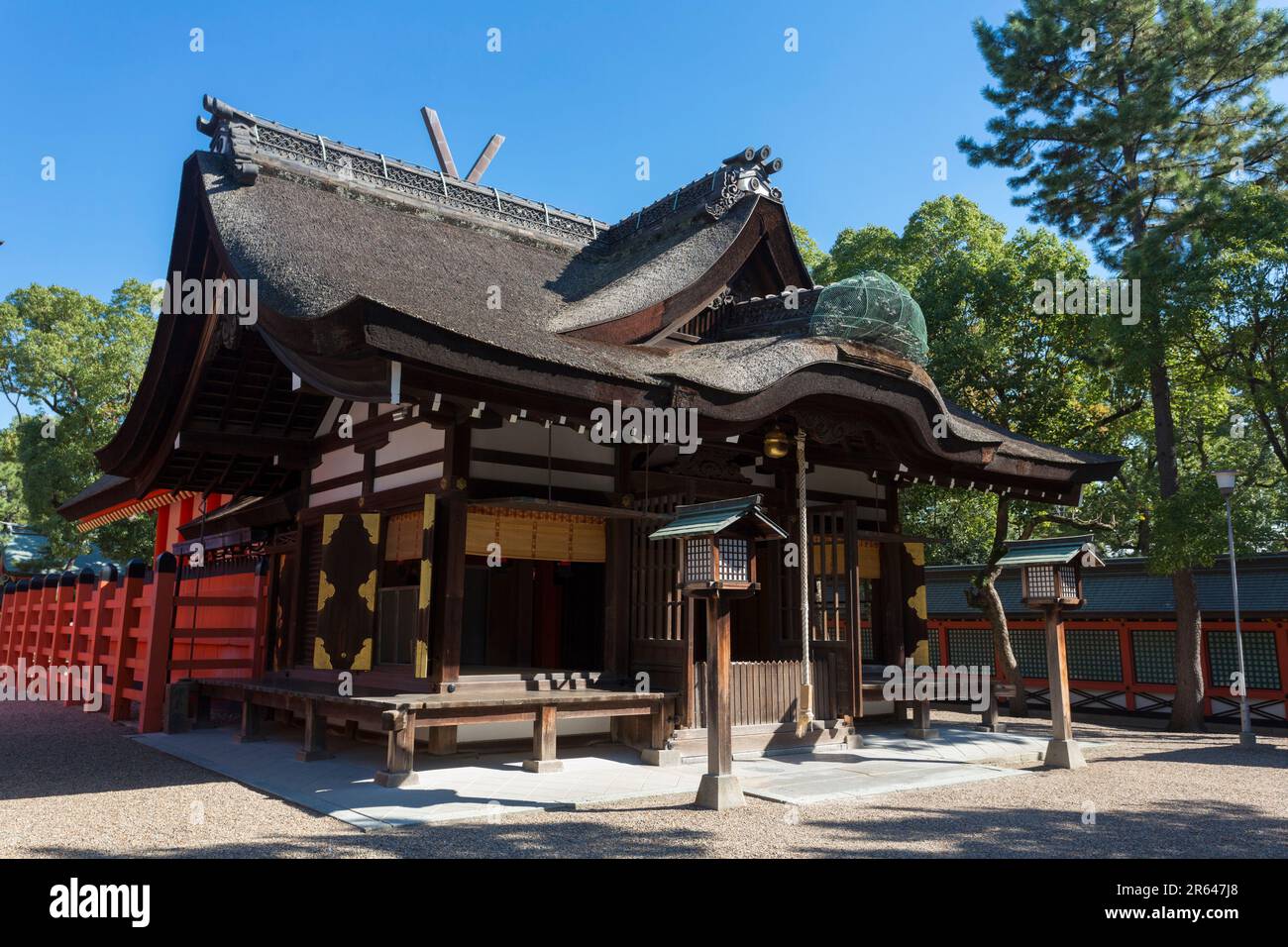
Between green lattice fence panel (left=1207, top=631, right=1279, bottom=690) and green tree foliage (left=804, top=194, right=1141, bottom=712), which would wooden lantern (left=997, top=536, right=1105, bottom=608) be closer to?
green tree foliage (left=804, top=194, right=1141, bottom=712)

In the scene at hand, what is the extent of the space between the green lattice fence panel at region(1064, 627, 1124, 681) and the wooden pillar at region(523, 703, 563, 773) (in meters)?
12.7

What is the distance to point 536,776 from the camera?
8062mm

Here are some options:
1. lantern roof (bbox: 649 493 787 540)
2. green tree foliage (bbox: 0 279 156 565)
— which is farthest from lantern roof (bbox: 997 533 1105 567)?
green tree foliage (bbox: 0 279 156 565)

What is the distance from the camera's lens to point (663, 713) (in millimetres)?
9047

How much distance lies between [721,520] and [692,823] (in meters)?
2.26

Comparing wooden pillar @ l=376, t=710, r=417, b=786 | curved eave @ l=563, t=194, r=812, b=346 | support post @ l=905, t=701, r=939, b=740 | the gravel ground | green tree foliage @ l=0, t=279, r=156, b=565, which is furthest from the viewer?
green tree foliage @ l=0, t=279, r=156, b=565

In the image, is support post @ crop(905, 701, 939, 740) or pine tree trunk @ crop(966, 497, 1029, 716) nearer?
support post @ crop(905, 701, 939, 740)

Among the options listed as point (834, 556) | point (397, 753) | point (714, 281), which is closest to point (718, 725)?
point (397, 753)

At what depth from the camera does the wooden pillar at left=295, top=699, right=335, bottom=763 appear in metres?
8.68

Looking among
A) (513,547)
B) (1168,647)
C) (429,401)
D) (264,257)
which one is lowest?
(1168,647)

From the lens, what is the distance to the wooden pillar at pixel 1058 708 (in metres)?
9.27

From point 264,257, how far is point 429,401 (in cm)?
293
